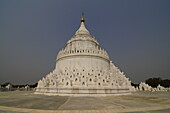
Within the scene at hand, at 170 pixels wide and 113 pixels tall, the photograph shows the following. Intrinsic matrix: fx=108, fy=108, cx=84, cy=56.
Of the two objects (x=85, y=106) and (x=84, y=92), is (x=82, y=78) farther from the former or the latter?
(x=85, y=106)

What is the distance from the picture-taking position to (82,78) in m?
21.5

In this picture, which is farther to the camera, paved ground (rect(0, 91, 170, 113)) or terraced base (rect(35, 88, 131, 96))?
terraced base (rect(35, 88, 131, 96))

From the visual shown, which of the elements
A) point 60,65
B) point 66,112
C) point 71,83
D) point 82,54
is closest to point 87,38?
point 82,54

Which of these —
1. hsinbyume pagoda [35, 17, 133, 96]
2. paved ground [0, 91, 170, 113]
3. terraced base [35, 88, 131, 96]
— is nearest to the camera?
paved ground [0, 91, 170, 113]

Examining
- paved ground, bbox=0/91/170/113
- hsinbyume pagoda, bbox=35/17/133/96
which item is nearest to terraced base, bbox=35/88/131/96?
hsinbyume pagoda, bbox=35/17/133/96

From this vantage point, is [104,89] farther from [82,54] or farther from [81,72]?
[82,54]

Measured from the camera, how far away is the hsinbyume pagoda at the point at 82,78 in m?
19.8

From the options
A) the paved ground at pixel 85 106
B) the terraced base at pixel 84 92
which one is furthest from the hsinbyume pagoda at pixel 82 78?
the paved ground at pixel 85 106

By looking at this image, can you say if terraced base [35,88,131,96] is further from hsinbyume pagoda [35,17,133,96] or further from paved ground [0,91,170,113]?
paved ground [0,91,170,113]

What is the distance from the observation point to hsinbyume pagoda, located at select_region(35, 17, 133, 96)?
1981 cm

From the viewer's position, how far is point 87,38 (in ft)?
114

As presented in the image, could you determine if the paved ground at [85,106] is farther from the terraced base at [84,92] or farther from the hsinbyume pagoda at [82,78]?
the hsinbyume pagoda at [82,78]

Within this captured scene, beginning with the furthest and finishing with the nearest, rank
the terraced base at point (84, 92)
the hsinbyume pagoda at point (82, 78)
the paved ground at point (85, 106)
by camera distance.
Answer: the hsinbyume pagoda at point (82, 78), the terraced base at point (84, 92), the paved ground at point (85, 106)

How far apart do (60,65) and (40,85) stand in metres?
8.41
